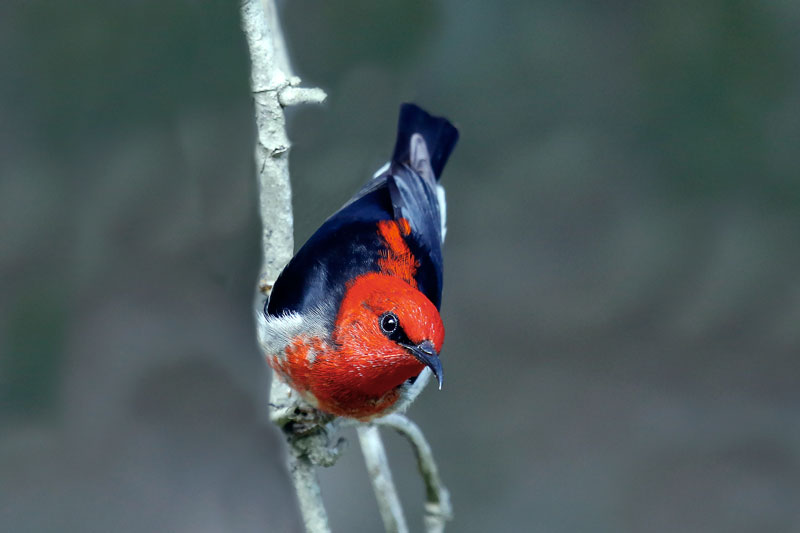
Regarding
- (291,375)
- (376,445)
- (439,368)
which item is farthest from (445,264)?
(439,368)

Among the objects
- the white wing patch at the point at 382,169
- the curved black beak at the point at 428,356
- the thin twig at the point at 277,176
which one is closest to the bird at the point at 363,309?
the curved black beak at the point at 428,356

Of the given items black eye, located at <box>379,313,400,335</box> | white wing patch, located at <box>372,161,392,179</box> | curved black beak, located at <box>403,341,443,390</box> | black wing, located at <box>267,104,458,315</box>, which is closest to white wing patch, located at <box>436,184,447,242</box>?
black wing, located at <box>267,104,458,315</box>

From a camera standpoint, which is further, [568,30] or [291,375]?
[568,30]

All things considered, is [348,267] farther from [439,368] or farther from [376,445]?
[376,445]

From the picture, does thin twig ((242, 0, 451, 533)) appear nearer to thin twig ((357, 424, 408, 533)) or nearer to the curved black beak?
thin twig ((357, 424, 408, 533))

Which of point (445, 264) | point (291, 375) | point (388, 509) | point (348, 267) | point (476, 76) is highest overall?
point (476, 76)

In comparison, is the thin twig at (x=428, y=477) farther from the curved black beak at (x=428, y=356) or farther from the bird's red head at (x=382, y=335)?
the curved black beak at (x=428, y=356)

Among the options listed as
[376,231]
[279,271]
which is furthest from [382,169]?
[279,271]
